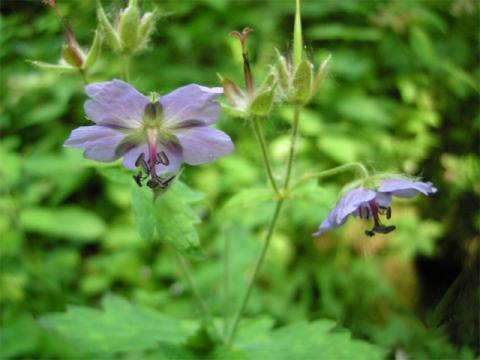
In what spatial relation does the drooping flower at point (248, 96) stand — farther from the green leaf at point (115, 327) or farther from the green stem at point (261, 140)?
the green leaf at point (115, 327)

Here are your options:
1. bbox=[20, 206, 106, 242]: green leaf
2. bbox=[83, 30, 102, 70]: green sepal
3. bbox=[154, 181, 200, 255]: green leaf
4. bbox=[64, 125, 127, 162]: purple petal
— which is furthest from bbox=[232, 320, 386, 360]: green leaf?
bbox=[20, 206, 106, 242]: green leaf

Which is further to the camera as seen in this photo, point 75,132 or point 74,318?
point 74,318

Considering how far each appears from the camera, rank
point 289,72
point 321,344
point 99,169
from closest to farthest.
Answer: point 289,72
point 99,169
point 321,344

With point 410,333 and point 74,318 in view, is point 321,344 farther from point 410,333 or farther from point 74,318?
point 74,318

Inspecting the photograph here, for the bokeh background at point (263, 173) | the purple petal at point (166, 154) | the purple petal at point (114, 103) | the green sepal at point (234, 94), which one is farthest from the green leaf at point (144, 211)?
the bokeh background at point (263, 173)

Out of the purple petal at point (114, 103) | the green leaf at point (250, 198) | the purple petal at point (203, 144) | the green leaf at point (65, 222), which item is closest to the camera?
the purple petal at point (114, 103)

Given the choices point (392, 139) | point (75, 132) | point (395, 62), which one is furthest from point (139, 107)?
point (395, 62)
